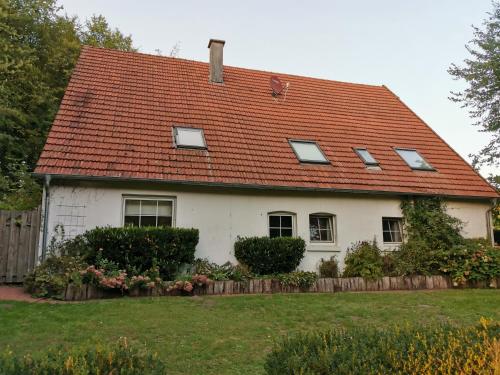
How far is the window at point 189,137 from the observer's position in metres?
11.3

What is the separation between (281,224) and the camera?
37.3 feet

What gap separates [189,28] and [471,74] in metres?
11.8

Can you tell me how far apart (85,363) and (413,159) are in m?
13.2

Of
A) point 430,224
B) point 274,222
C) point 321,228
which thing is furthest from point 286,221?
point 430,224

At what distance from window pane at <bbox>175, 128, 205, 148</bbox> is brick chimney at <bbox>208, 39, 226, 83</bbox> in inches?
158

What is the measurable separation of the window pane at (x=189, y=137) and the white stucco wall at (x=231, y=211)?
155 cm

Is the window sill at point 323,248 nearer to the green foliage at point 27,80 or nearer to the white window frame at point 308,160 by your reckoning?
the white window frame at point 308,160

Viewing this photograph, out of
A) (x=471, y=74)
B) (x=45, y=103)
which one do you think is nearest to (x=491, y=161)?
(x=471, y=74)

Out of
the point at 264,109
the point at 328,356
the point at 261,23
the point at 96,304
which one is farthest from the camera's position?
the point at 264,109

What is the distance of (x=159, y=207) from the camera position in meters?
10.4

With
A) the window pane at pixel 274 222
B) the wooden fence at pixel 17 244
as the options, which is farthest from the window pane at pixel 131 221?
the window pane at pixel 274 222

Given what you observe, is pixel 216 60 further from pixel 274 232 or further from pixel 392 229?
pixel 392 229

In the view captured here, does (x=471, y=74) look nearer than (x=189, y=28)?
No

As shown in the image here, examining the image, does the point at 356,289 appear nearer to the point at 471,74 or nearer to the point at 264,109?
the point at 264,109
